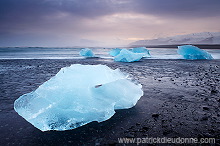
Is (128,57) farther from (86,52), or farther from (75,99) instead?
(75,99)

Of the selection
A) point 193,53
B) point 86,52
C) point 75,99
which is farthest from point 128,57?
point 75,99

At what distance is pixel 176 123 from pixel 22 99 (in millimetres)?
2974

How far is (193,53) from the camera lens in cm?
1570

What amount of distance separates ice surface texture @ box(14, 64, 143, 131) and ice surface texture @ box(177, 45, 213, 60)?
49.2ft

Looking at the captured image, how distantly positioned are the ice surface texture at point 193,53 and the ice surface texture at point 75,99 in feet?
49.2

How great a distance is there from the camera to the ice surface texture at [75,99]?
2.28m

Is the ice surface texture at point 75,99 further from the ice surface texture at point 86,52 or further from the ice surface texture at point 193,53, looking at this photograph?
the ice surface texture at point 86,52

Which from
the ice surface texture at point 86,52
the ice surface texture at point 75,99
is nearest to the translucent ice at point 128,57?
the ice surface texture at point 86,52

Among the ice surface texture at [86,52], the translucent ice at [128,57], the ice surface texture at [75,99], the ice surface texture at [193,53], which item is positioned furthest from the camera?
the ice surface texture at [86,52]

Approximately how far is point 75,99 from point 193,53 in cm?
1698

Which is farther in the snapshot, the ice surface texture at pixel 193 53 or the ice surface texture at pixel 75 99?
the ice surface texture at pixel 193 53

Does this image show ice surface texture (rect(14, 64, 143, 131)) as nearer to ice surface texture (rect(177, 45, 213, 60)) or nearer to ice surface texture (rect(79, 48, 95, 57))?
ice surface texture (rect(177, 45, 213, 60))

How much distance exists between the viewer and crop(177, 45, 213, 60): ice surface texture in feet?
50.3

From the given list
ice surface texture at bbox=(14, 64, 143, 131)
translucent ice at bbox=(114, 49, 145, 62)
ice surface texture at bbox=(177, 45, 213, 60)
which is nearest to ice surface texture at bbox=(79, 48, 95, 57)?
translucent ice at bbox=(114, 49, 145, 62)
